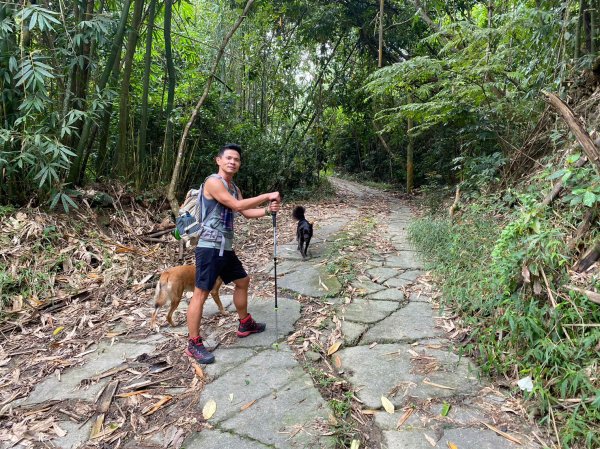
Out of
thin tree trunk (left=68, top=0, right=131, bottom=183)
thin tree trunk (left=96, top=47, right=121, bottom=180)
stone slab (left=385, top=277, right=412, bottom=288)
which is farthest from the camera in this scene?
thin tree trunk (left=96, top=47, right=121, bottom=180)

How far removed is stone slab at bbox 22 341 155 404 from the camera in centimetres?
263

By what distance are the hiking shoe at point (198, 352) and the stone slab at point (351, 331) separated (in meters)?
1.02

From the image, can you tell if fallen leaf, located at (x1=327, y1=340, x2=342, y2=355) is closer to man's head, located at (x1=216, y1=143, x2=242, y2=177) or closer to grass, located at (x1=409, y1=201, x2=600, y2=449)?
grass, located at (x1=409, y1=201, x2=600, y2=449)

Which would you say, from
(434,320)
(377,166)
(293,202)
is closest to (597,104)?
(434,320)

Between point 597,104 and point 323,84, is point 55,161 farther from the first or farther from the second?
point 323,84

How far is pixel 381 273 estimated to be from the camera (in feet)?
14.8

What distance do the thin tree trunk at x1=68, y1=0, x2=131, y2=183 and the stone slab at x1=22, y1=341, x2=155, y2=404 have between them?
2896mm

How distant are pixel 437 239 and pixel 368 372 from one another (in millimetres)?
2694

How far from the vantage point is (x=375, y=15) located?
10023 millimetres

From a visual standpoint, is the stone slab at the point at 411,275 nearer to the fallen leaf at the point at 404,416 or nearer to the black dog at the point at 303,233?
the black dog at the point at 303,233

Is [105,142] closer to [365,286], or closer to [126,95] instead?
[126,95]

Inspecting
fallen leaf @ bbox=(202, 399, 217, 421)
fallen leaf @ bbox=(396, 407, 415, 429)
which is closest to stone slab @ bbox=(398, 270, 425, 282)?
fallen leaf @ bbox=(396, 407, 415, 429)

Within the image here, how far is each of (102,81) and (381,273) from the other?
4.36m

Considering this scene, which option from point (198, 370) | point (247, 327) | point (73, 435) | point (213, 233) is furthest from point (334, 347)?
point (73, 435)
